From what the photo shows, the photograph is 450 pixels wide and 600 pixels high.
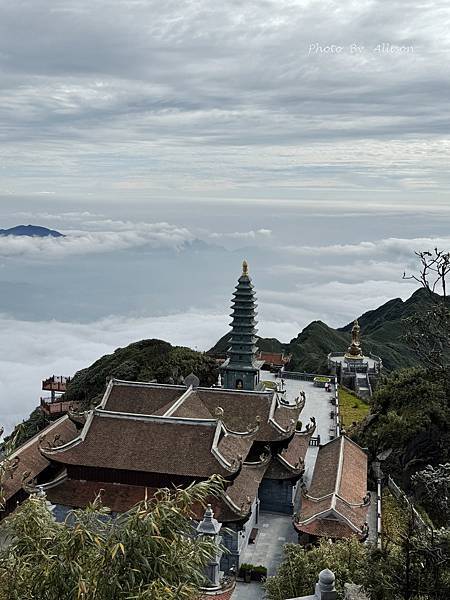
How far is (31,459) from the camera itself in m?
30.3

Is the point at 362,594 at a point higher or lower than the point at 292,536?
higher

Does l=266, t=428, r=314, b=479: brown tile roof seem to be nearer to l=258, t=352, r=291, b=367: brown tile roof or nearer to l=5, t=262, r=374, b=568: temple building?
l=5, t=262, r=374, b=568: temple building

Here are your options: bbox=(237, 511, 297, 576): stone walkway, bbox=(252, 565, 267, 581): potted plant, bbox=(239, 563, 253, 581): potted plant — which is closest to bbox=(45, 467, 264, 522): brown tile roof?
bbox=(239, 563, 253, 581): potted plant

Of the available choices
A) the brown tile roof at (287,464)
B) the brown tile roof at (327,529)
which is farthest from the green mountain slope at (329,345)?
the brown tile roof at (327,529)

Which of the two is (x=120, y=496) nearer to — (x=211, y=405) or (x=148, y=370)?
(x=211, y=405)

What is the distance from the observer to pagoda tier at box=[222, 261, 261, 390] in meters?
43.0

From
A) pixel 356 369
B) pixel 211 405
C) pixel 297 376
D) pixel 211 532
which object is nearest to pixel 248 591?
pixel 211 532

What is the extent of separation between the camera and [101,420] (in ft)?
86.5

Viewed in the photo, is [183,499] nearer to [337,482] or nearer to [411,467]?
[337,482]

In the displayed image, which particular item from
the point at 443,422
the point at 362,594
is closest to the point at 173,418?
the point at 362,594

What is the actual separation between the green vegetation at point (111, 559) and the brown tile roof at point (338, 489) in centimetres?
1361

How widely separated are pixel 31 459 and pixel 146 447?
808cm

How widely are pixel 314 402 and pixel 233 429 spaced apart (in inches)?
852

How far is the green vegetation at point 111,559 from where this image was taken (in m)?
10.6
